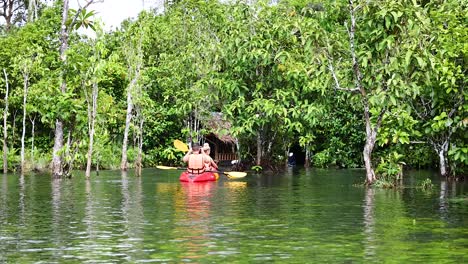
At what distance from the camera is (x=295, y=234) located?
48.9 ft

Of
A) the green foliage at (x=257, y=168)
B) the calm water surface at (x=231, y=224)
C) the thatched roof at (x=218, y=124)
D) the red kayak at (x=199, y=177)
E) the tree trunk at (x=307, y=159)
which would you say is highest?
the thatched roof at (x=218, y=124)

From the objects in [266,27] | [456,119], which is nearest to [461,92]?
[456,119]

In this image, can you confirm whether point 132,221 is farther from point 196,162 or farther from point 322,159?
point 322,159

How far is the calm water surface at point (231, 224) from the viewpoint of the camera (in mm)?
12523

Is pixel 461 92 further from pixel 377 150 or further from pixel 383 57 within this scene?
pixel 377 150

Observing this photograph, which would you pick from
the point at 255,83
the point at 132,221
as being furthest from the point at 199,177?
the point at 132,221

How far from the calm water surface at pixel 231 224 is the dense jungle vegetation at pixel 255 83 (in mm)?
3097

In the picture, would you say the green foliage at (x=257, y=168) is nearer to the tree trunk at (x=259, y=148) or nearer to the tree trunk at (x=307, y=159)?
the tree trunk at (x=259, y=148)

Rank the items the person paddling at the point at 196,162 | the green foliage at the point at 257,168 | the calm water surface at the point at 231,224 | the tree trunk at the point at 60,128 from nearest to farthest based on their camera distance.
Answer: the calm water surface at the point at 231,224
the person paddling at the point at 196,162
the tree trunk at the point at 60,128
the green foliage at the point at 257,168

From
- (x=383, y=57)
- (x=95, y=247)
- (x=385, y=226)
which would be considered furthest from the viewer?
(x=383, y=57)

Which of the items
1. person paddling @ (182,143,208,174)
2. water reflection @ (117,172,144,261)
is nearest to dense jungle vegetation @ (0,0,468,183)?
person paddling @ (182,143,208,174)

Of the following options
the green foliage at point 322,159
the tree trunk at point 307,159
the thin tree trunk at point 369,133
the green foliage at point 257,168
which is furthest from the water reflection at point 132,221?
the tree trunk at point 307,159

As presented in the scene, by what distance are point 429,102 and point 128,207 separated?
12.5m

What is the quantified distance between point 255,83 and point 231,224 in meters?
21.4
